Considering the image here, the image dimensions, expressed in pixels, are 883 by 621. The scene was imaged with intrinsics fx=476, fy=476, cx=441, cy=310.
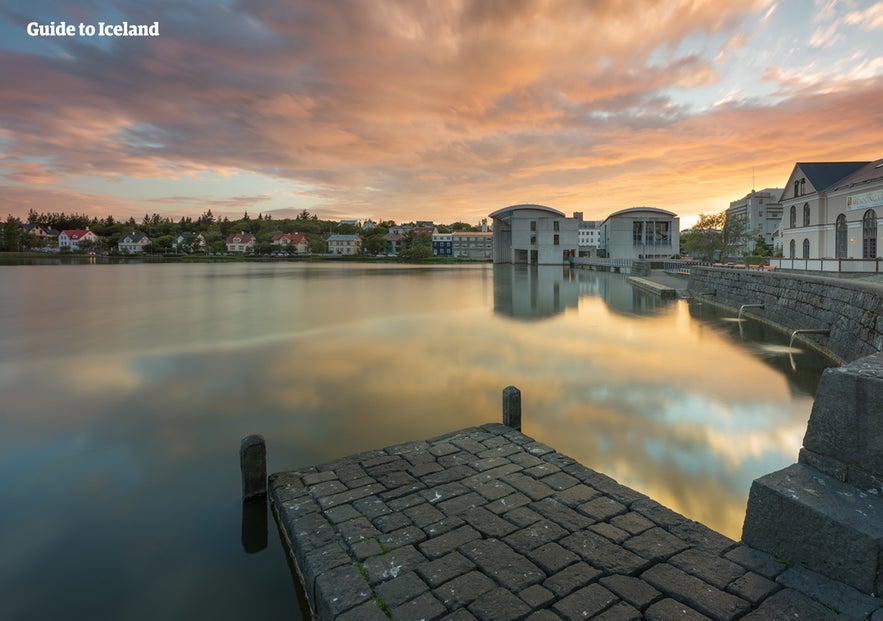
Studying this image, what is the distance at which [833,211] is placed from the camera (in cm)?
3045

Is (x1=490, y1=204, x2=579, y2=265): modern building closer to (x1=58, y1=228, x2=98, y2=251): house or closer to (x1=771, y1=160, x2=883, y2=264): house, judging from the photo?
(x1=771, y1=160, x2=883, y2=264): house

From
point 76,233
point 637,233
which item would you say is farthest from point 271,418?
point 76,233

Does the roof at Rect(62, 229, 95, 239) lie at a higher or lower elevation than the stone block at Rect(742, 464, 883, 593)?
higher

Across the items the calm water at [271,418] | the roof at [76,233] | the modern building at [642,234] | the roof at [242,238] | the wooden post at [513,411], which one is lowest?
the calm water at [271,418]

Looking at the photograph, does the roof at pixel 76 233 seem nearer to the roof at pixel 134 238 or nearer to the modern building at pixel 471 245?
the roof at pixel 134 238

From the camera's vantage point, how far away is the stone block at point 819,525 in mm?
3152

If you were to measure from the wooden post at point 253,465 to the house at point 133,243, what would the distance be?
159m

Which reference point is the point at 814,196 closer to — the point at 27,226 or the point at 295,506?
the point at 295,506

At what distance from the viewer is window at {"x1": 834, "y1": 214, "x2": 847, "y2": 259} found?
29688 millimetres

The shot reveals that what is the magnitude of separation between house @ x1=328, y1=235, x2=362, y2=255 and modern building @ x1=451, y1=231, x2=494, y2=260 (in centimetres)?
3106

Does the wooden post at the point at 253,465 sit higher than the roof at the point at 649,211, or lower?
lower

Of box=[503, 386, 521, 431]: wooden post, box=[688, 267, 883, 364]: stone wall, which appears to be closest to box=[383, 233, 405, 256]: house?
box=[688, 267, 883, 364]: stone wall

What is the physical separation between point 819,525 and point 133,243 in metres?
164

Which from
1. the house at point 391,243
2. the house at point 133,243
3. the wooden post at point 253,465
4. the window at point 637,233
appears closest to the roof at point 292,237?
the house at point 391,243
